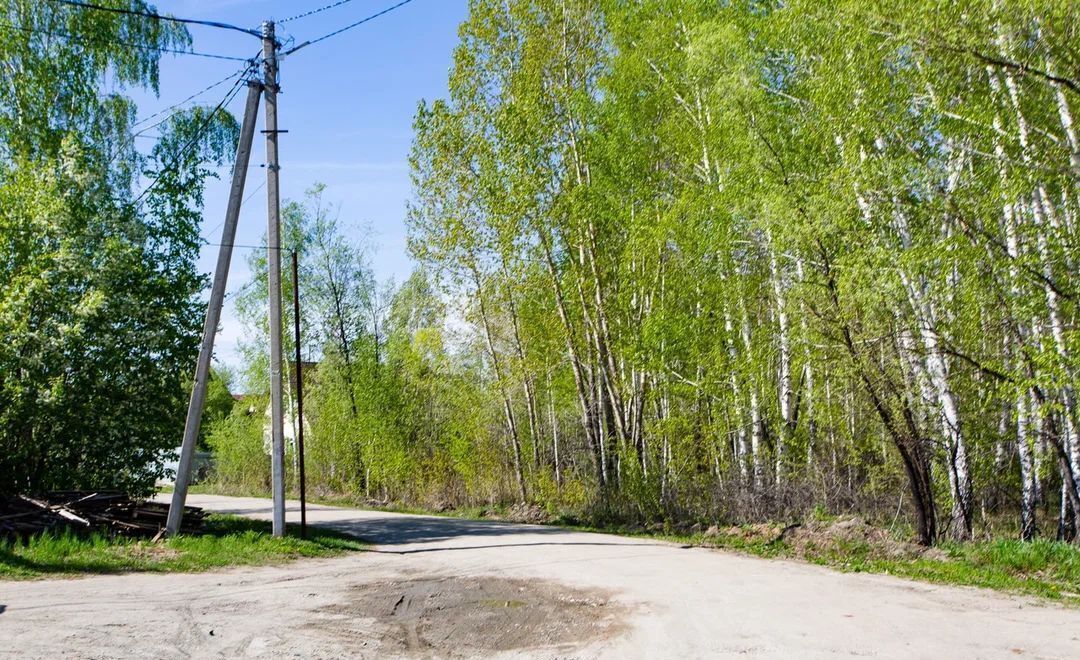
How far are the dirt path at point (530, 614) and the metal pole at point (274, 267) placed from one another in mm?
2383

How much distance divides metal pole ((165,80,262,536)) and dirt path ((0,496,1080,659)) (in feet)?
9.59

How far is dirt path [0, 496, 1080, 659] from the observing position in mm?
7125

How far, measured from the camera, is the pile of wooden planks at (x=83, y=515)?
45.3ft

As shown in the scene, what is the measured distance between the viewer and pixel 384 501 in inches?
1125

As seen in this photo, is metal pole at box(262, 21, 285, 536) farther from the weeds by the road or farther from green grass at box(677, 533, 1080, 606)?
green grass at box(677, 533, 1080, 606)

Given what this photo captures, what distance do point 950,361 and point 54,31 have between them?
814 inches

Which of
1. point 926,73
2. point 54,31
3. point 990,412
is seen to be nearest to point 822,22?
point 926,73

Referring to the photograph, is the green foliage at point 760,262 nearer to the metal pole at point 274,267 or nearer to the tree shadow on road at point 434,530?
the tree shadow on road at point 434,530

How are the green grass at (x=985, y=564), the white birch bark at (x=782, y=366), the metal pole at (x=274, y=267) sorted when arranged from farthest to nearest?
1. the metal pole at (x=274, y=267)
2. the white birch bark at (x=782, y=366)
3. the green grass at (x=985, y=564)

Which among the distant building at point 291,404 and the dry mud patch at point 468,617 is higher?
the distant building at point 291,404

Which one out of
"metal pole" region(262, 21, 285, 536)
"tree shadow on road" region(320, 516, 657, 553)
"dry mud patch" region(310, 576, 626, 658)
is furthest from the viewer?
"tree shadow on road" region(320, 516, 657, 553)

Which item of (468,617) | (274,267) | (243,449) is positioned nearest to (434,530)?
(274,267)

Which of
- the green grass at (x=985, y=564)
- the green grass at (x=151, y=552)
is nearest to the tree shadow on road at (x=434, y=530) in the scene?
the green grass at (x=151, y=552)

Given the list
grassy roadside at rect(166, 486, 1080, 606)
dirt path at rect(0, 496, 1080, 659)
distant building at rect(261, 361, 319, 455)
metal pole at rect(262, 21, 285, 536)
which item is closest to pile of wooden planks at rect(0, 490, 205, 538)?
metal pole at rect(262, 21, 285, 536)
